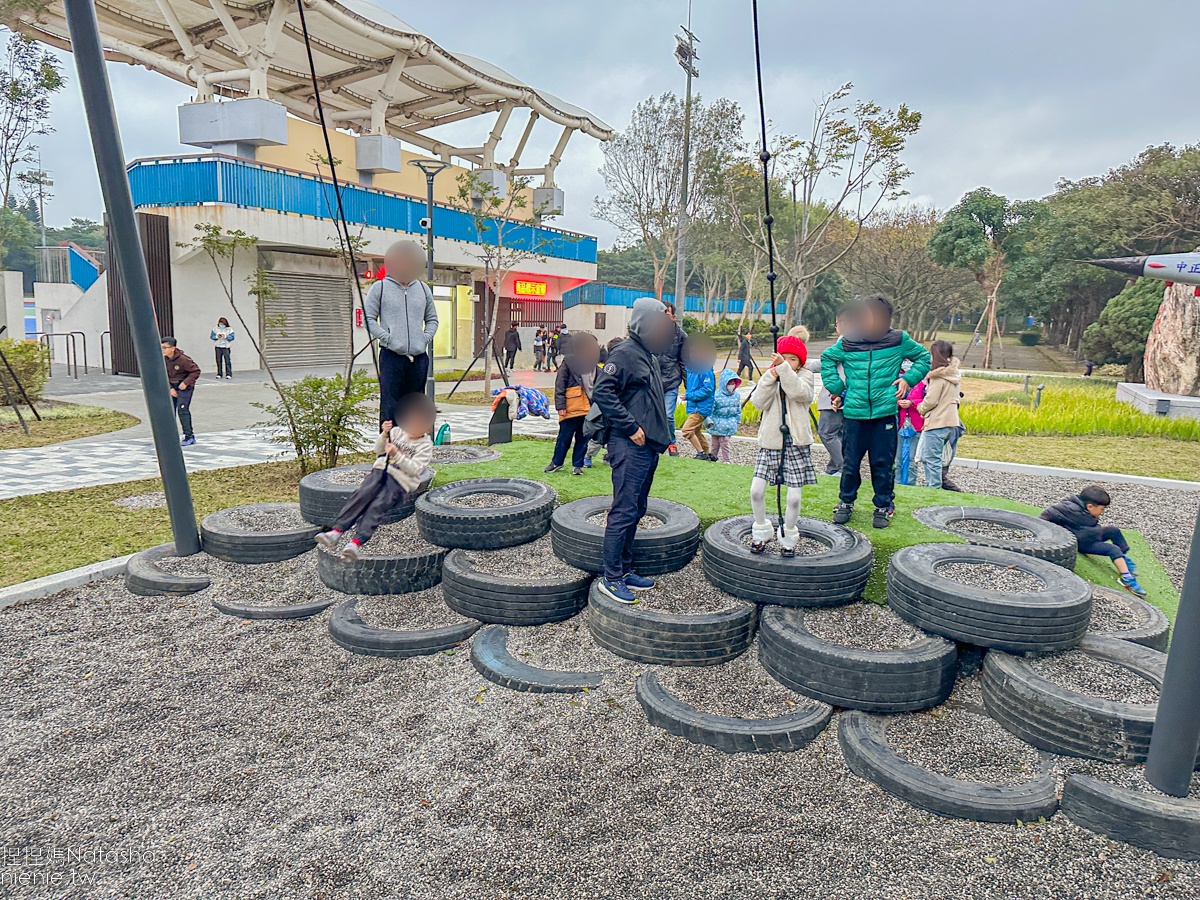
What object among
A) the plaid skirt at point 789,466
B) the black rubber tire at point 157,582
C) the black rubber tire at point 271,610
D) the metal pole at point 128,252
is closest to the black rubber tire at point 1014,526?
the plaid skirt at point 789,466

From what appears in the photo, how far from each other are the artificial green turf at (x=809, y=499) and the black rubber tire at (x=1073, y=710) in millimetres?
926

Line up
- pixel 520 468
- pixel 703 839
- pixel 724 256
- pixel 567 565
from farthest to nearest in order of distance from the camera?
pixel 724 256 < pixel 520 468 < pixel 567 565 < pixel 703 839

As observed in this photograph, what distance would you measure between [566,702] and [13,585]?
4.29 m

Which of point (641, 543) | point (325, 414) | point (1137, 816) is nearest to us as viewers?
point (1137, 816)

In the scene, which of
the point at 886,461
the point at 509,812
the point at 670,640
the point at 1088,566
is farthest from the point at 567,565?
the point at 1088,566

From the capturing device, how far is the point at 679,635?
4016mm

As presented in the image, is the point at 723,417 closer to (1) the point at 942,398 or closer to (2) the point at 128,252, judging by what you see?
(1) the point at 942,398

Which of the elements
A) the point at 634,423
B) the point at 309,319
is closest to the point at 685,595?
the point at 634,423

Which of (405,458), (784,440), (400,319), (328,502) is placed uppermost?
(400,319)

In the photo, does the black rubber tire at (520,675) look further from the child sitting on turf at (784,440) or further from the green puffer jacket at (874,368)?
the green puffer jacket at (874,368)

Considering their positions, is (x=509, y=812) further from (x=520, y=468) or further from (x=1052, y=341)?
(x=1052, y=341)

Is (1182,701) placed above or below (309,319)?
below

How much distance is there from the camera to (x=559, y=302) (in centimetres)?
3478

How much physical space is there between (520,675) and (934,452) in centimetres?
559
